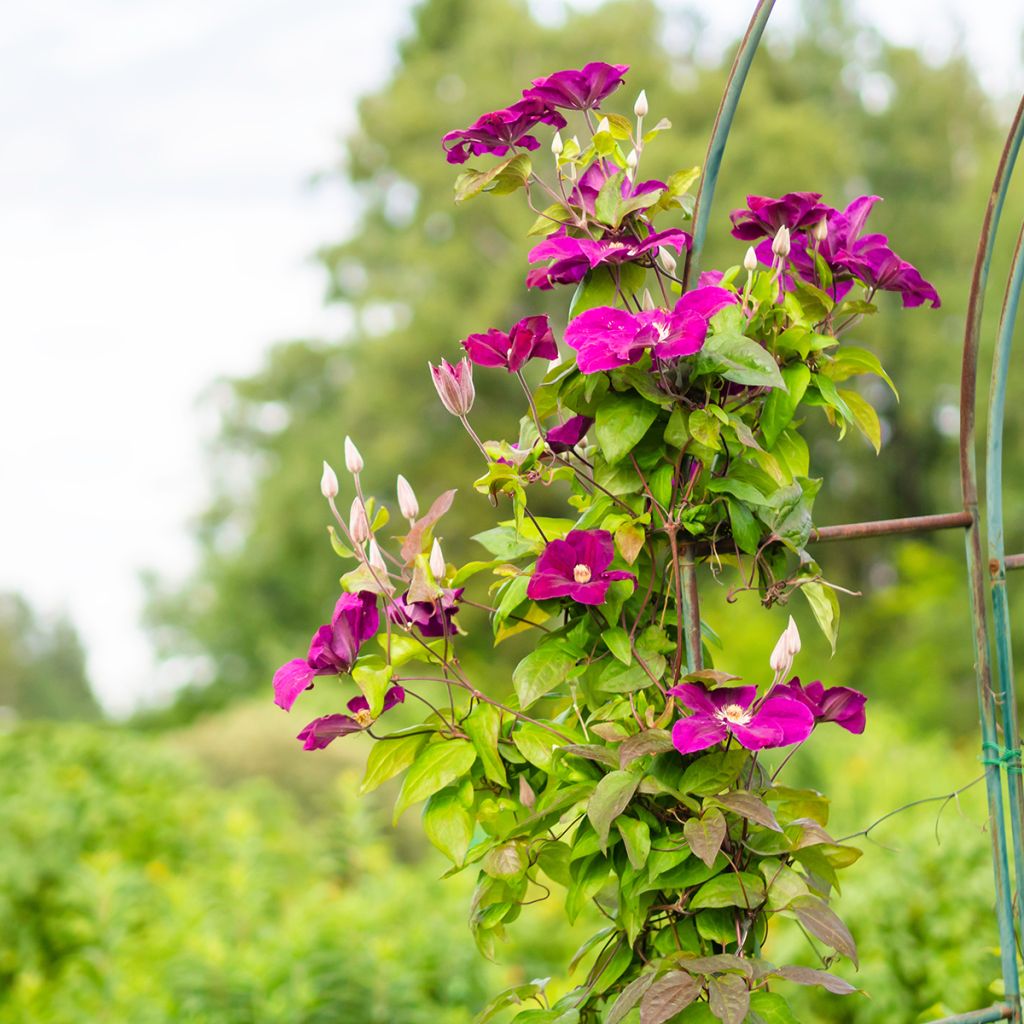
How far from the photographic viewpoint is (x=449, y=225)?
12703 mm

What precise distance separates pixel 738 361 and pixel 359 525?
37cm

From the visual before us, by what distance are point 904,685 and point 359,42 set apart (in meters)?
9.40

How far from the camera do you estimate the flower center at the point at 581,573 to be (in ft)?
3.41

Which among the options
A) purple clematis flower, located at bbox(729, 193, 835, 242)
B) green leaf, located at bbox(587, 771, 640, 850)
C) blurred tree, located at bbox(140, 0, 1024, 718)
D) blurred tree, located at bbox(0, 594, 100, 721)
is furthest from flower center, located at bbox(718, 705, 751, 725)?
blurred tree, located at bbox(0, 594, 100, 721)

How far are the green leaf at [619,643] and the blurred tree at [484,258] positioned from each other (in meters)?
9.97

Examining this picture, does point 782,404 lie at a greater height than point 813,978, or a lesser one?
greater

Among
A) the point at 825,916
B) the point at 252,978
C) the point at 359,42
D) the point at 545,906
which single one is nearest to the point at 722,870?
the point at 825,916

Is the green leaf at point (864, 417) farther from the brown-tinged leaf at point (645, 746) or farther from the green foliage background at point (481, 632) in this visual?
the green foliage background at point (481, 632)

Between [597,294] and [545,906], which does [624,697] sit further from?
[545,906]

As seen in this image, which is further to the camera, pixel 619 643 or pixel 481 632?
pixel 481 632

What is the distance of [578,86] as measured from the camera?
1.11m

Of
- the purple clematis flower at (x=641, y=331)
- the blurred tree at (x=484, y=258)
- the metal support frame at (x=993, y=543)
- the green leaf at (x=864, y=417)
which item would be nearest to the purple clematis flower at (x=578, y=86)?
the metal support frame at (x=993, y=543)

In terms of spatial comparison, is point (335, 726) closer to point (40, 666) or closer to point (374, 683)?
point (374, 683)

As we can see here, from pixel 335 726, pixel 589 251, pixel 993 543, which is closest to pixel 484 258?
pixel 993 543
